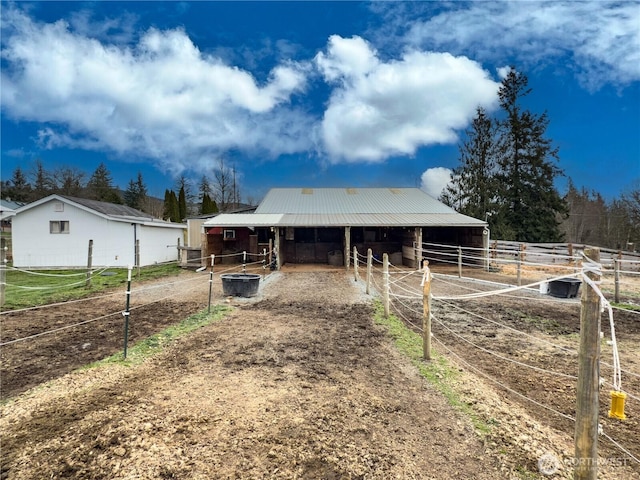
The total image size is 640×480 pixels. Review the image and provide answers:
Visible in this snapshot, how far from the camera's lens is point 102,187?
36.4 metres

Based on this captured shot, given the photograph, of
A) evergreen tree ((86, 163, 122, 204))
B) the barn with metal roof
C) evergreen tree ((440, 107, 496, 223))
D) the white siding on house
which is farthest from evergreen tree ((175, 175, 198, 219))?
evergreen tree ((440, 107, 496, 223))

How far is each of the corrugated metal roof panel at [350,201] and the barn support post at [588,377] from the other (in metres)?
14.7

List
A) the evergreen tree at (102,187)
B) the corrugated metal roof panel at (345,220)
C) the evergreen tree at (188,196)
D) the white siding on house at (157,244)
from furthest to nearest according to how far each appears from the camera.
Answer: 1. the evergreen tree at (188,196)
2. the evergreen tree at (102,187)
3. the white siding on house at (157,244)
4. the corrugated metal roof panel at (345,220)

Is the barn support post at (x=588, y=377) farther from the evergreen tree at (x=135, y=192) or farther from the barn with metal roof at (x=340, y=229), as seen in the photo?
the evergreen tree at (x=135, y=192)

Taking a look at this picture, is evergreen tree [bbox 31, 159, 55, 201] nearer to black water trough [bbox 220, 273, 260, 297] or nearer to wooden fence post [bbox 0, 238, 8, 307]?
wooden fence post [bbox 0, 238, 8, 307]

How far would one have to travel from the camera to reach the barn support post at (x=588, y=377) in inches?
70.0

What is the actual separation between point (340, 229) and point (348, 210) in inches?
48.6

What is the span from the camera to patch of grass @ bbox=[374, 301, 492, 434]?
277cm

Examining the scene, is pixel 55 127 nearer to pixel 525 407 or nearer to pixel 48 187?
pixel 48 187

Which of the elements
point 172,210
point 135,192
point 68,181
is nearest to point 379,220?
point 172,210

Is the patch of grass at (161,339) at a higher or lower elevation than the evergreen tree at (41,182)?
lower

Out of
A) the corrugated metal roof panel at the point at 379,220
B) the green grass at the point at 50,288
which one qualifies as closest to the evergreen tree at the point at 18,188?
the green grass at the point at 50,288

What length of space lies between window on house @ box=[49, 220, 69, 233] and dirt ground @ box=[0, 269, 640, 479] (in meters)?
11.9

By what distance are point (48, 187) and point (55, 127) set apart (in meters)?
7.41
